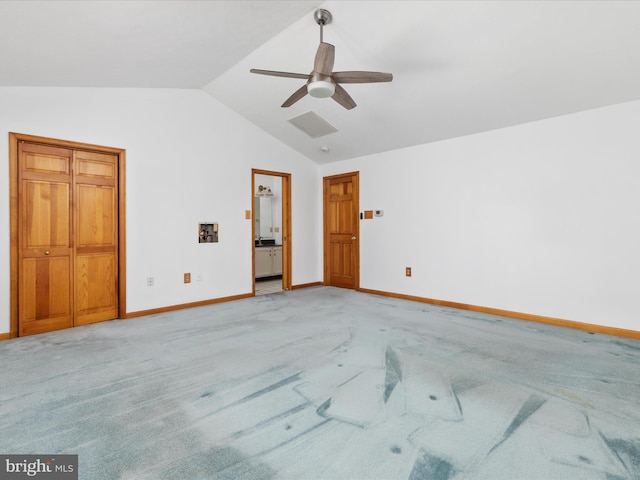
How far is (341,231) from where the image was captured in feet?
20.1

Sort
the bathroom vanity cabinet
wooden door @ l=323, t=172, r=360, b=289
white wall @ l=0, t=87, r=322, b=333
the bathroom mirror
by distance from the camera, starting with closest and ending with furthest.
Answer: white wall @ l=0, t=87, r=322, b=333 → wooden door @ l=323, t=172, r=360, b=289 → the bathroom vanity cabinet → the bathroom mirror

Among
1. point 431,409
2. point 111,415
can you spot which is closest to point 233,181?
point 111,415

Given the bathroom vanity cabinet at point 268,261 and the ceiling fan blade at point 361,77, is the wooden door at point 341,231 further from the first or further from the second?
the ceiling fan blade at point 361,77

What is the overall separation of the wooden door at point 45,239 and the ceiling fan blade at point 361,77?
3221mm

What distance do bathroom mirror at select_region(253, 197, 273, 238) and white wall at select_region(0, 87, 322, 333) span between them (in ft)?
7.76

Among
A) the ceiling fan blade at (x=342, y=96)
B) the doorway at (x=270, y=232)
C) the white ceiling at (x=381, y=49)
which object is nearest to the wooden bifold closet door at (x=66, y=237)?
the white ceiling at (x=381, y=49)

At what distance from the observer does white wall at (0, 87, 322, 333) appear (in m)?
3.40

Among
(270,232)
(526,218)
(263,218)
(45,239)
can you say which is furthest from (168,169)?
(526,218)

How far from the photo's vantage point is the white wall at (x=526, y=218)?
10.8ft

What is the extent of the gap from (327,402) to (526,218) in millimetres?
3362

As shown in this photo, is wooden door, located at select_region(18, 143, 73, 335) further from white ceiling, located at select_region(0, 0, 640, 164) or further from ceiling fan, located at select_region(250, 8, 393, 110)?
ceiling fan, located at select_region(250, 8, 393, 110)

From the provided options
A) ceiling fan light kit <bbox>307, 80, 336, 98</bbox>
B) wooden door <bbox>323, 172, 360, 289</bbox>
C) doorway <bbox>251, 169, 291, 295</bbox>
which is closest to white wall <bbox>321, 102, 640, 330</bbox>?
wooden door <bbox>323, 172, 360, 289</bbox>

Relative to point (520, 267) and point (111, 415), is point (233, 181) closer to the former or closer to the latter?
point (111, 415)

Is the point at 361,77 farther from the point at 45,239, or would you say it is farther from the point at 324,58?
the point at 45,239
